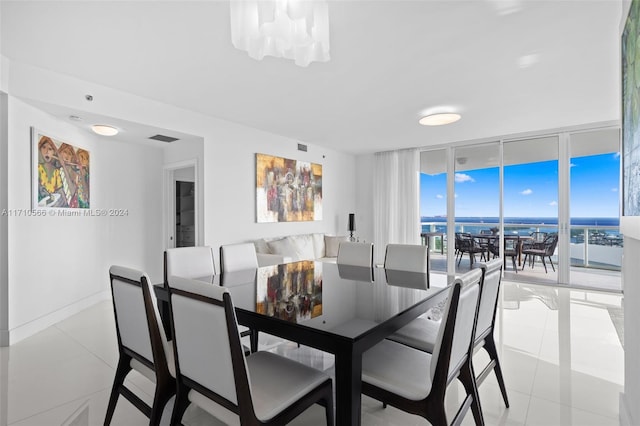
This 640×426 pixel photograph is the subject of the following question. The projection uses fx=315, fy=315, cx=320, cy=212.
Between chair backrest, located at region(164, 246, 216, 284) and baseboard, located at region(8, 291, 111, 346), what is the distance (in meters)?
2.01

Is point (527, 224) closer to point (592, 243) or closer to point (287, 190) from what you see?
point (592, 243)

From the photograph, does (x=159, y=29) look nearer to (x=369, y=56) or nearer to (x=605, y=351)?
(x=369, y=56)

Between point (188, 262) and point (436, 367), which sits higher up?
point (188, 262)

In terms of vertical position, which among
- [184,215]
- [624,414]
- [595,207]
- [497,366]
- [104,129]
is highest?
[104,129]

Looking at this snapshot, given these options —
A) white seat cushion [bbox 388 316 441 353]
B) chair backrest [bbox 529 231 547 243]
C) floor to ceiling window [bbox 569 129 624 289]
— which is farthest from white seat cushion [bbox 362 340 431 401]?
chair backrest [bbox 529 231 547 243]

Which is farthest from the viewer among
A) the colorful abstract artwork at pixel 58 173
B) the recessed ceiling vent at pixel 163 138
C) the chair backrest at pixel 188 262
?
the recessed ceiling vent at pixel 163 138

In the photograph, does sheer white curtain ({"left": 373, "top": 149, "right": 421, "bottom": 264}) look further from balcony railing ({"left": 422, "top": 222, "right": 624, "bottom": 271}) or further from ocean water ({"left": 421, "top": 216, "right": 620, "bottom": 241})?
balcony railing ({"left": 422, "top": 222, "right": 624, "bottom": 271})

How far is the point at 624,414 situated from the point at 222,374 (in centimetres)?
221

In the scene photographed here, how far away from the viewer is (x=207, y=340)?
121 cm

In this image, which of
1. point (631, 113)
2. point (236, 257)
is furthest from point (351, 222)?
point (631, 113)

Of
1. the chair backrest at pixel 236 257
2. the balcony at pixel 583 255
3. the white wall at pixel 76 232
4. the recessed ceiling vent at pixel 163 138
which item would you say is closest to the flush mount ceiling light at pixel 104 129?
the white wall at pixel 76 232

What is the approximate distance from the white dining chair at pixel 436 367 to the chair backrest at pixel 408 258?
117 cm

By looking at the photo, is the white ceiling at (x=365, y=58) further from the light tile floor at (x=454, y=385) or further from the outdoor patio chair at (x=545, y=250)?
the light tile floor at (x=454, y=385)

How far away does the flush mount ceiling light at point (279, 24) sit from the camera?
1827mm
